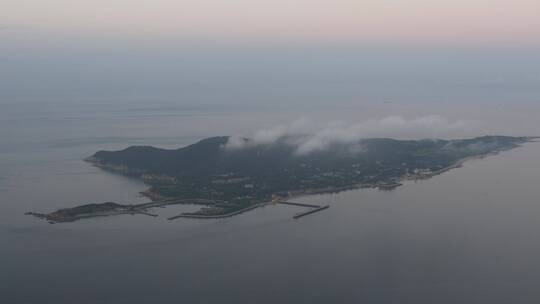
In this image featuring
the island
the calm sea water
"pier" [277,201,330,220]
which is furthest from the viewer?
the island

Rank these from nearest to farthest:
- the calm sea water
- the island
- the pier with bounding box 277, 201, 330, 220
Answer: the calm sea water < the pier with bounding box 277, 201, 330, 220 < the island

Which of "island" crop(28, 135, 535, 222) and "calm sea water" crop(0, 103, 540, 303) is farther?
"island" crop(28, 135, 535, 222)

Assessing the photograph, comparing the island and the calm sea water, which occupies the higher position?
the island

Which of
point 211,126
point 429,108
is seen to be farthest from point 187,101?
point 429,108

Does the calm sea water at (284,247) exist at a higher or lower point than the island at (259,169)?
lower

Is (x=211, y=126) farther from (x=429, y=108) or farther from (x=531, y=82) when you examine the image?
(x=531, y=82)

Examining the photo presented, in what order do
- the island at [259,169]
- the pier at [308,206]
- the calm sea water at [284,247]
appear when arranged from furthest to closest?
the island at [259,169] < the pier at [308,206] < the calm sea water at [284,247]

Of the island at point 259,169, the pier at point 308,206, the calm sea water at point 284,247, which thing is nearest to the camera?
the calm sea water at point 284,247
